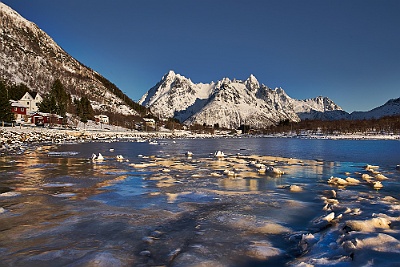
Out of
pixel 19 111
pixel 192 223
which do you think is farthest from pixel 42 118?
pixel 192 223

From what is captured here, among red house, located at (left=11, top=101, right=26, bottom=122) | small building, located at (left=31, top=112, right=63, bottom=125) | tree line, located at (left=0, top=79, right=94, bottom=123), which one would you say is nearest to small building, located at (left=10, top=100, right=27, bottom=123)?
red house, located at (left=11, top=101, right=26, bottom=122)

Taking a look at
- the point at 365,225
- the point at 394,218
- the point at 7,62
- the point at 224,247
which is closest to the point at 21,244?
the point at 224,247

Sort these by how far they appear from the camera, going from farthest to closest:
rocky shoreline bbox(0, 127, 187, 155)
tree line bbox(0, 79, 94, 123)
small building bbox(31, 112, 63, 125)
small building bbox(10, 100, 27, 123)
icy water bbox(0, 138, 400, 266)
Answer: small building bbox(10, 100, 27, 123) < small building bbox(31, 112, 63, 125) < tree line bbox(0, 79, 94, 123) < rocky shoreline bbox(0, 127, 187, 155) < icy water bbox(0, 138, 400, 266)

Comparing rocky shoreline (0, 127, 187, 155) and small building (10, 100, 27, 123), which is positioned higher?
small building (10, 100, 27, 123)

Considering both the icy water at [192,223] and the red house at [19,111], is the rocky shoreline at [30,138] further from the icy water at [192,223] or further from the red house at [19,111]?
the red house at [19,111]

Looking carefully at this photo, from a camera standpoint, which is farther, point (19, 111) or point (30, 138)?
point (19, 111)

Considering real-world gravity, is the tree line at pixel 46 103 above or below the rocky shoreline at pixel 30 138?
above

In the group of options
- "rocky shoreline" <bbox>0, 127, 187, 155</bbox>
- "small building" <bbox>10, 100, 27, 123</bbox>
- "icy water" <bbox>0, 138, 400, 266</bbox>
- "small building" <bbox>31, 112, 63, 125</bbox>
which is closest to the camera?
"icy water" <bbox>0, 138, 400, 266</bbox>

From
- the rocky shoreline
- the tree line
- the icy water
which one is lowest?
the icy water

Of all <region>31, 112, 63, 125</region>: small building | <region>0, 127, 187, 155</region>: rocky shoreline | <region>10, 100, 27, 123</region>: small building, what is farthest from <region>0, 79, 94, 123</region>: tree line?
<region>31, 112, 63, 125</region>: small building

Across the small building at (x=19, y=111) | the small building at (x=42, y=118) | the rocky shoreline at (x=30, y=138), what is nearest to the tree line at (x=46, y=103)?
the small building at (x=19, y=111)

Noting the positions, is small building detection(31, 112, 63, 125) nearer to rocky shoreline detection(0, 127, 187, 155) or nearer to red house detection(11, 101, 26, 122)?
red house detection(11, 101, 26, 122)

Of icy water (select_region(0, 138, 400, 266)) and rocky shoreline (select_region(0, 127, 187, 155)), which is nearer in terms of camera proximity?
icy water (select_region(0, 138, 400, 266))

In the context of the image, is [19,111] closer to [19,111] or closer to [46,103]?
[19,111]
